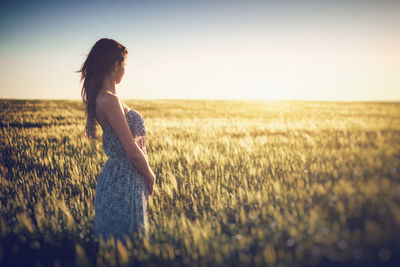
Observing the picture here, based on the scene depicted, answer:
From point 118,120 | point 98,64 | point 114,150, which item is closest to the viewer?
point 118,120

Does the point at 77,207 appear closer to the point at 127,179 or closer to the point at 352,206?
the point at 127,179

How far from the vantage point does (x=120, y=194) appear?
1.94 meters

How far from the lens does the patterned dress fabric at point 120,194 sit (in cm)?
186

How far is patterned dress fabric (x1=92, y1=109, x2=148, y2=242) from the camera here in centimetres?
186

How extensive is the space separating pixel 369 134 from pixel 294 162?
114 centimetres

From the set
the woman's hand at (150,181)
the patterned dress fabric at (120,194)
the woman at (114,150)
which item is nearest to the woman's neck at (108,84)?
the woman at (114,150)

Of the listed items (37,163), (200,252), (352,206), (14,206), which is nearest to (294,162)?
(352,206)

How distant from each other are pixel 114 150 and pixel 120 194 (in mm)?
403

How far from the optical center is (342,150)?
151 cm

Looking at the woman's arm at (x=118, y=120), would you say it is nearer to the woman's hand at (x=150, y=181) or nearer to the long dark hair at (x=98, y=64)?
the long dark hair at (x=98, y=64)

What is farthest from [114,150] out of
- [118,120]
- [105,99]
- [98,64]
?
[98,64]

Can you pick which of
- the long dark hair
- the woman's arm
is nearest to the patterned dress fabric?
the woman's arm

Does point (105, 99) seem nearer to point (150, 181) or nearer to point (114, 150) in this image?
point (114, 150)

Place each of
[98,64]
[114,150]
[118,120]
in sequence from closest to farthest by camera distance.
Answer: [118,120]
[98,64]
[114,150]
